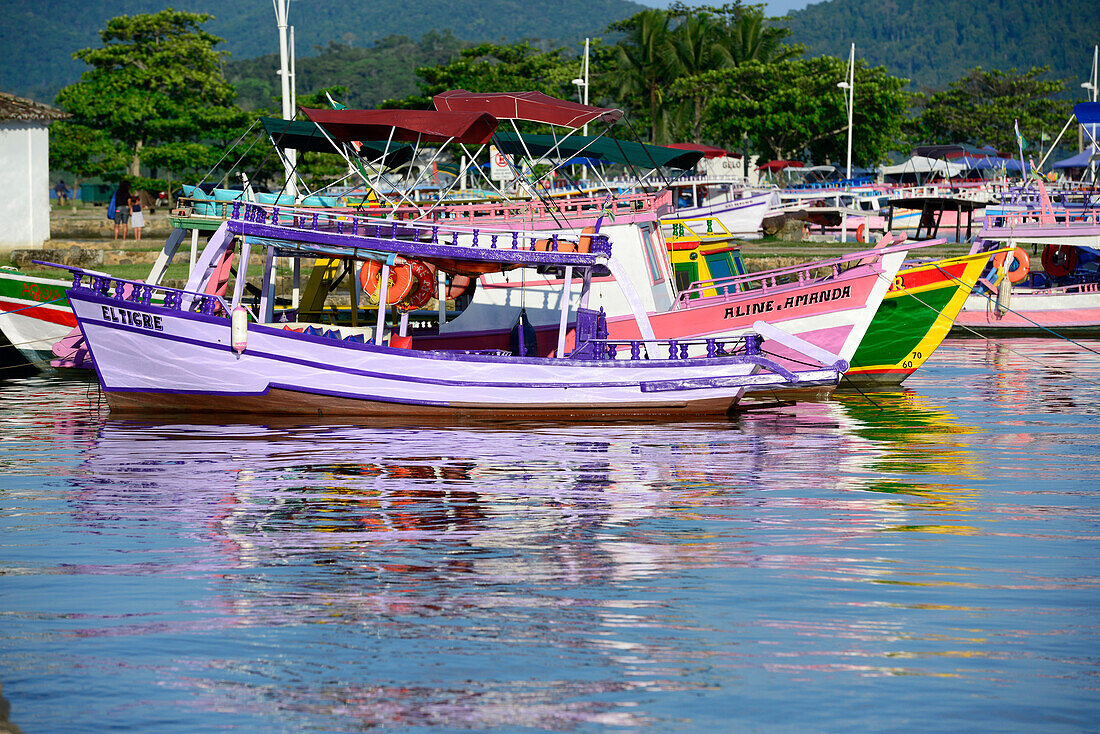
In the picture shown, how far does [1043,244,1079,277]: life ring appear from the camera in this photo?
91.0 feet

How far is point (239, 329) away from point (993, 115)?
7422cm

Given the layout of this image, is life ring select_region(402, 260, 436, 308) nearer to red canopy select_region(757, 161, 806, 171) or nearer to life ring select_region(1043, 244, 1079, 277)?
life ring select_region(1043, 244, 1079, 277)

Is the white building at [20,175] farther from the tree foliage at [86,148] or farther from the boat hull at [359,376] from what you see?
the tree foliage at [86,148]

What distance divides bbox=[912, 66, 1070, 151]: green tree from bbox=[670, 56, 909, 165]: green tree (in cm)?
1462

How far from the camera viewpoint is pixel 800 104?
64188mm

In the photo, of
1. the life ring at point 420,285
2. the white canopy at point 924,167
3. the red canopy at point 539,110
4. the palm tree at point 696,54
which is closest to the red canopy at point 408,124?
the red canopy at point 539,110

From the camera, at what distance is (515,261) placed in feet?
48.8

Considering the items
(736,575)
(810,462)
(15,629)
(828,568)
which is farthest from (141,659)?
(810,462)

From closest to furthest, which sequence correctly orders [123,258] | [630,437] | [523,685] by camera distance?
[523,685], [630,437], [123,258]

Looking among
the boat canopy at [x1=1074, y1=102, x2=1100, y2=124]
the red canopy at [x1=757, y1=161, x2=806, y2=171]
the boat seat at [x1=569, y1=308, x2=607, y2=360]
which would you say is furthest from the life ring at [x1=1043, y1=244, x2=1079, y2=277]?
the red canopy at [x1=757, y1=161, x2=806, y2=171]

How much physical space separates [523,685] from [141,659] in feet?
7.35

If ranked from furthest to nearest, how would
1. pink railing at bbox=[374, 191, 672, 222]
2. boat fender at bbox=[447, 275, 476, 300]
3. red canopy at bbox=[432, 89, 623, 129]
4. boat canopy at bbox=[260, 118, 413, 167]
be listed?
boat canopy at bbox=[260, 118, 413, 167], boat fender at bbox=[447, 275, 476, 300], pink railing at bbox=[374, 191, 672, 222], red canopy at bbox=[432, 89, 623, 129]

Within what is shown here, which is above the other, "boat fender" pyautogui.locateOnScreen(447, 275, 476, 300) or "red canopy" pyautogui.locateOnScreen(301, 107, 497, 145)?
"red canopy" pyautogui.locateOnScreen(301, 107, 497, 145)

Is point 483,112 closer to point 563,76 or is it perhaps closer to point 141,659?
point 141,659
